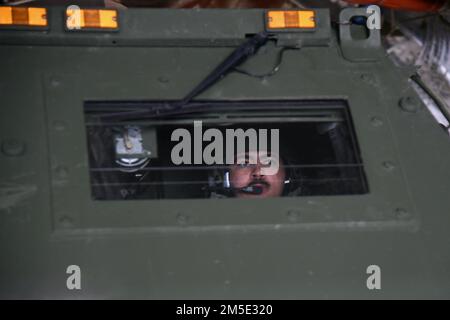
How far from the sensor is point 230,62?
2.98 metres

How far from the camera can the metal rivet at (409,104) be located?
9.82ft

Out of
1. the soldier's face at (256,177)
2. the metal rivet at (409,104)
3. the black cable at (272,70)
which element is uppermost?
the black cable at (272,70)

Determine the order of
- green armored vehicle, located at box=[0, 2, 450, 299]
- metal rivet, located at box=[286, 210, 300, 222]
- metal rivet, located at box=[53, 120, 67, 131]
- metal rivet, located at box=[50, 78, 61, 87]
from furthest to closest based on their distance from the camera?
metal rivet, located at box=[50, 78, 61, 87] < metal rivet, located at box=[53, 120, 67, 131] < metal rivet, located at box=[286, 210, 300, 222] < green armored vehicle, located at box=[0, 2, 450, 299]

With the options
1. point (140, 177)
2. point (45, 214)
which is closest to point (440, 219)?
point (140, 177)

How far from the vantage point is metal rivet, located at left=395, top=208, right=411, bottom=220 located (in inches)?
107

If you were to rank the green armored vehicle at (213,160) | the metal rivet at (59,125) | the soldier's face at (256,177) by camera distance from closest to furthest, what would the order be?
1. the green armored vehicle at (213,160)
2. the metal rivet at (59,125)
3. the soldier's face at (256,177)

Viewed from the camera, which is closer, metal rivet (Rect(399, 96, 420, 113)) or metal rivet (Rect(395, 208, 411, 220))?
metal rivet (Rect(395, 208, 411, 220))

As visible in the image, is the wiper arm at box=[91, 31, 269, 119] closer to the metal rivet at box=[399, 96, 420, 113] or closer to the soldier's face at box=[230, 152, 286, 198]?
the soldier's face at box=[230, 152, 286, 198]

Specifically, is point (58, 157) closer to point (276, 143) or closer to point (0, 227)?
point (0, 227)

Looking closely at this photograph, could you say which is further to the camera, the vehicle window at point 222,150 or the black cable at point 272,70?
the black cable at point 272,70

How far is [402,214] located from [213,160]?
0.62 m

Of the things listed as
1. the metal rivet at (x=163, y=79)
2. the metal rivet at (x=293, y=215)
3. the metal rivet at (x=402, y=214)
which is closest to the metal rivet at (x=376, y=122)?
the metal rivet at (x=402, y=214)

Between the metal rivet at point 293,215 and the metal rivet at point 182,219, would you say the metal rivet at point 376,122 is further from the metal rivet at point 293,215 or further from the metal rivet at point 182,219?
the metal rivet at point 182,219

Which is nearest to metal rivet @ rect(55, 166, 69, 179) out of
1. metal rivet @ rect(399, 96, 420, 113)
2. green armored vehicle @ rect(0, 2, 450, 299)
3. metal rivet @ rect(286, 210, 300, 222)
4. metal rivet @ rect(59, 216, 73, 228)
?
green armored vehicle @ rect(0, 2, 450, 299)
